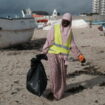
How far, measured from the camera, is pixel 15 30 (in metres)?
15.2

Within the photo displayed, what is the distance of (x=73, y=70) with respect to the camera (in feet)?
31.8

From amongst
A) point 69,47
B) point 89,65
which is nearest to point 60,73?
point 69,47

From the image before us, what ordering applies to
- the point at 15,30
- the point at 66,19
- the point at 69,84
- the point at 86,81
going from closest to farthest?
1. the point at 66,19
2. the point at 69,84
3. the point at 86,81
4. the point at 15,30

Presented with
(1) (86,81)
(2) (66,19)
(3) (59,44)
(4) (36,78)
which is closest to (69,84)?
(1) (86,81)

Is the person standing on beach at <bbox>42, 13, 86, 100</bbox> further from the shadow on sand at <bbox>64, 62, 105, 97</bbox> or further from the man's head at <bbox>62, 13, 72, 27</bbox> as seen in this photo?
the shadow on sand at <bbox>64, 62, 105, 97</bbox>

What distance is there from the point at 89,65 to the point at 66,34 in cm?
426

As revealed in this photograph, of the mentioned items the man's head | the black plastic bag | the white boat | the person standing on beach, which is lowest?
the white boat

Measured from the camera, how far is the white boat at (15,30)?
14.3 meters

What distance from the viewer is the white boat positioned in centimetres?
1434

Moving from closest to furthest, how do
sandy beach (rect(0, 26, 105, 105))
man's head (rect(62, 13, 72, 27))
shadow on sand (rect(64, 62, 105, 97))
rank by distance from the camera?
man's head (rect(62, 13, 72, 27)) → sandy beach (rect(0, 26, 105, 105)) → shadow on sand (rect(64, 62, 105, 97))

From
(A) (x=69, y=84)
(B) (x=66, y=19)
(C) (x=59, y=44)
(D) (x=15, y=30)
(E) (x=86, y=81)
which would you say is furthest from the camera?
(D) (x=15, y=30)

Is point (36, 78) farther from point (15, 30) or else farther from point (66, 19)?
point (15, 30)

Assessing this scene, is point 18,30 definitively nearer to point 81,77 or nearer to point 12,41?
point 12,41

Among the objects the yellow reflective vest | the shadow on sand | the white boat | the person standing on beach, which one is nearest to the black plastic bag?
the person standing on beach
